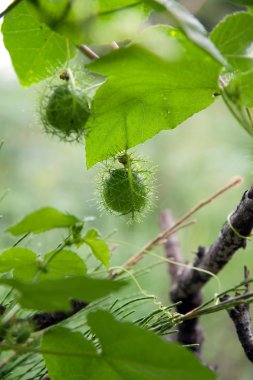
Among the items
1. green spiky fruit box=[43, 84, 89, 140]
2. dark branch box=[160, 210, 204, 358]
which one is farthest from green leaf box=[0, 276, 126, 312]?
dark branch box=[160, 210, 204, 358]

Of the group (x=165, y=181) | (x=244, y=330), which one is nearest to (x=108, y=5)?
(x=244, y=330)

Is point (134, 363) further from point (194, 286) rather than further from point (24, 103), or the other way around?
point (24, 103)

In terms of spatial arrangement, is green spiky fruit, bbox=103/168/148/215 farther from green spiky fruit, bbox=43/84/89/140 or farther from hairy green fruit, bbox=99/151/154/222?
green spiky fruit, bbox=43/84/89/140

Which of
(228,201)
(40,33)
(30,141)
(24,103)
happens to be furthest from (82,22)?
(30,141)

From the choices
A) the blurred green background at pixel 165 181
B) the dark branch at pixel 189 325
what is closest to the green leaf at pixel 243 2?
the dark branch at pixel 189 325

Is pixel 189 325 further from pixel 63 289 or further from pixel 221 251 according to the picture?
pixel 63 289

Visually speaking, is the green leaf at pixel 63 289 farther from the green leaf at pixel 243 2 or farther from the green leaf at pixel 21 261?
the green leaf at pixel 243 2

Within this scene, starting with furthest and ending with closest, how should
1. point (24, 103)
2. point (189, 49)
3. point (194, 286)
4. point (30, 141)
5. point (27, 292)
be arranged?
point (30, 141), point (24, 103), point (194, 286), point (189, 49), point (27, 292)
